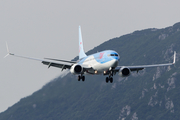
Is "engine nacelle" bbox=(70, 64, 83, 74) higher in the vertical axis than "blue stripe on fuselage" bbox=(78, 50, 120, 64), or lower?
lower

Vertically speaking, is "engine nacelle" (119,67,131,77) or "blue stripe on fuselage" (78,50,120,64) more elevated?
"blue stripe on fuselage" (78,50,120,64)

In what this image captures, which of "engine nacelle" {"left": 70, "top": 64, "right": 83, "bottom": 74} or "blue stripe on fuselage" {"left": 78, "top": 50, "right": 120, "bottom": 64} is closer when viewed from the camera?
"blue stripe on fuselage" {"left": 78, "top": 50, "right": 120, "bottom": 64}

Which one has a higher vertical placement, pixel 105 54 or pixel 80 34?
pixel 80 34

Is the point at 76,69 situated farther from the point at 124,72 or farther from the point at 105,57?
the point at 124,72

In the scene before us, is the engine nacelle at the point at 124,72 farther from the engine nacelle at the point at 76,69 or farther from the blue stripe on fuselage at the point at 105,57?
the engine nacelle at the point at 76,69

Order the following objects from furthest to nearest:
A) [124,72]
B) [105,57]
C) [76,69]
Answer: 1. [124,72]
2. [76,69]
3. [105,57]

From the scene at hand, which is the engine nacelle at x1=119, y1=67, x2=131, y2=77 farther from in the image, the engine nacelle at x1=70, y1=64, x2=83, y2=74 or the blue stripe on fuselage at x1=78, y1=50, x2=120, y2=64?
the engine nacelle at x1=70, y1=64, x2=83, y2=74

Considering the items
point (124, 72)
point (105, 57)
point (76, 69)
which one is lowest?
point (124, 72)

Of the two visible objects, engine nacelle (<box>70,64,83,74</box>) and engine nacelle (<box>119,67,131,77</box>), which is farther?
engine nacelle (<box>119,67,131,77</box>)

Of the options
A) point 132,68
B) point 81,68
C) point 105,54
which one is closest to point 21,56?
point 81,68

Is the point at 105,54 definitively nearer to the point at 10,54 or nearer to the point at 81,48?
the point at 10,54

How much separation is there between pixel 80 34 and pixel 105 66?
40.8 meters

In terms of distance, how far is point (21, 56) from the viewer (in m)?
73.7

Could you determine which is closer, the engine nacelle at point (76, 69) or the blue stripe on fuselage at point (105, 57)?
the blue stripe on fuselage at point (105, 57)
